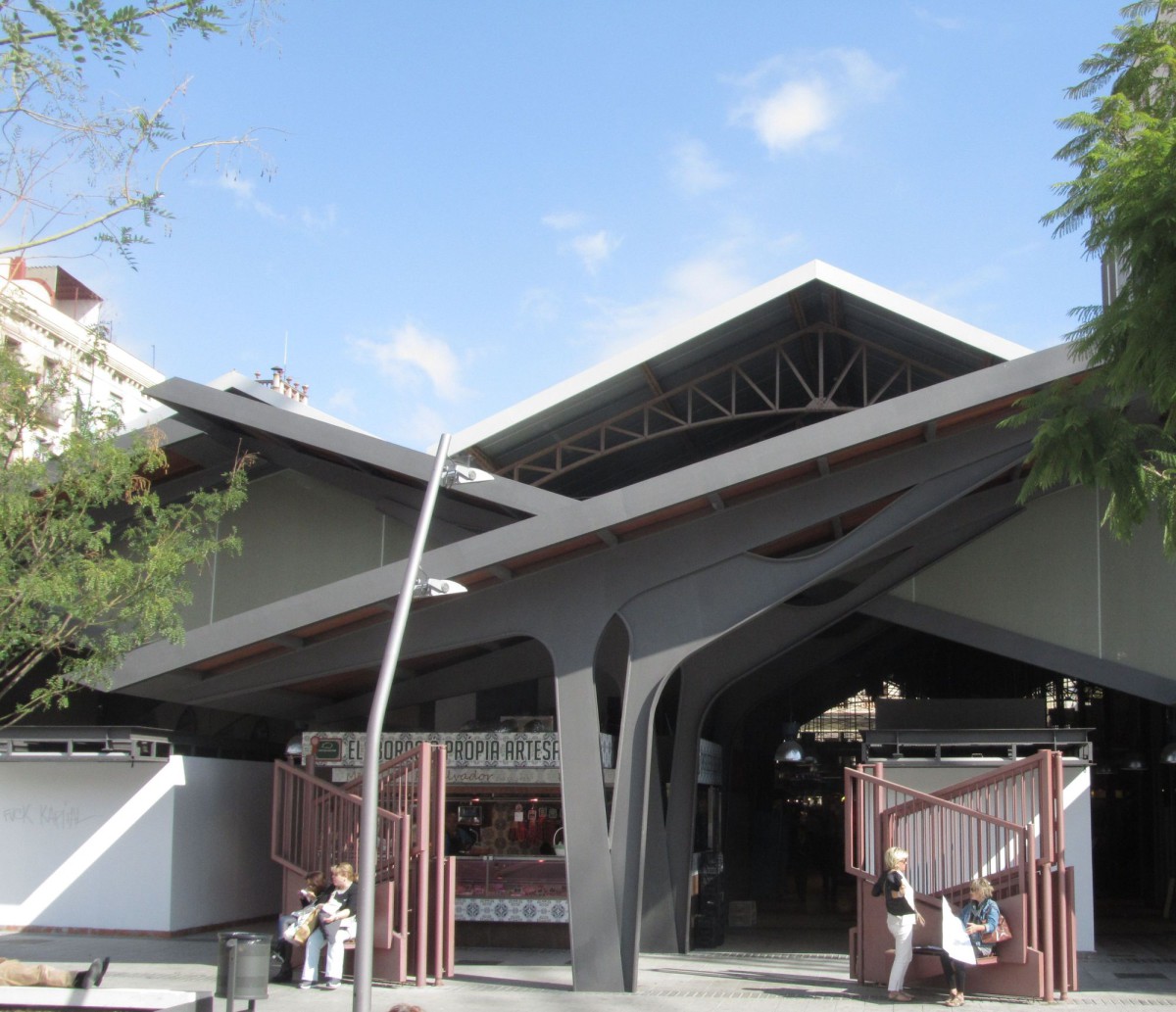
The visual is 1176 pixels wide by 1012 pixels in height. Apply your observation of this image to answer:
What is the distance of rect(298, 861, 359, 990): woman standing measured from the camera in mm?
15016

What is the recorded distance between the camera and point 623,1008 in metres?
13.8

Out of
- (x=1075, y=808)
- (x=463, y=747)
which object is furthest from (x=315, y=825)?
(x=1075, y=808)

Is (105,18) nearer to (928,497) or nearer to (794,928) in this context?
(928,497)

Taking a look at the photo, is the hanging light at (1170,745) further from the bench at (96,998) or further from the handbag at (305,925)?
the bench at (96,998)

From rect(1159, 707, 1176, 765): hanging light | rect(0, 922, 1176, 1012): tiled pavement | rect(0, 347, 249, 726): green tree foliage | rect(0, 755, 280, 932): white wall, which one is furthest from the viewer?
rect(1159, 707, 1176, 765): hanging light

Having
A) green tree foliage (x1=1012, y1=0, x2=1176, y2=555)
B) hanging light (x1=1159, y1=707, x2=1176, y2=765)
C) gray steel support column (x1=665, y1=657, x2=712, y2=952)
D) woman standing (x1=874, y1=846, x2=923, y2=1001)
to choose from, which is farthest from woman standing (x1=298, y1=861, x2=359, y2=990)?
hanging light (x1=1159, y1=707, x2=1176, y2=765)

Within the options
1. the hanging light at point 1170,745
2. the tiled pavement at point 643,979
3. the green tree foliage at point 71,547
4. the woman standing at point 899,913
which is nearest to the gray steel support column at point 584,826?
the tiled pavement at point 643,979

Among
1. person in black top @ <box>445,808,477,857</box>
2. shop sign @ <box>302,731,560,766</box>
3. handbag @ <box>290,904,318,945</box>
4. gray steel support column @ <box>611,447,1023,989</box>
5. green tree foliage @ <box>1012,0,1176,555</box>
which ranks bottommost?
handbag @ <box>290,904,318,945</box>

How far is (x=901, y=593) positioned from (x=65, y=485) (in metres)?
11.6

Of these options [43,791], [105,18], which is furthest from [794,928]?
[105,18]

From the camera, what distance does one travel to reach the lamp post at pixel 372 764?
444 inches

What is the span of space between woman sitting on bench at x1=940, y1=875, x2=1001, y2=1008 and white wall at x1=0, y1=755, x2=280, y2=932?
1085 centimetres

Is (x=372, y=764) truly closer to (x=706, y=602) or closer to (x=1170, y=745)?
(x=706, y=602)

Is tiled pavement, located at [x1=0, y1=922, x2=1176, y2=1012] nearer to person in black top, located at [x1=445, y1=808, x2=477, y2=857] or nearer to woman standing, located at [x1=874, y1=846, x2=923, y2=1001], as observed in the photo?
woman standing, located at [x1=874, y1=846, x2=923, y2=1001]
